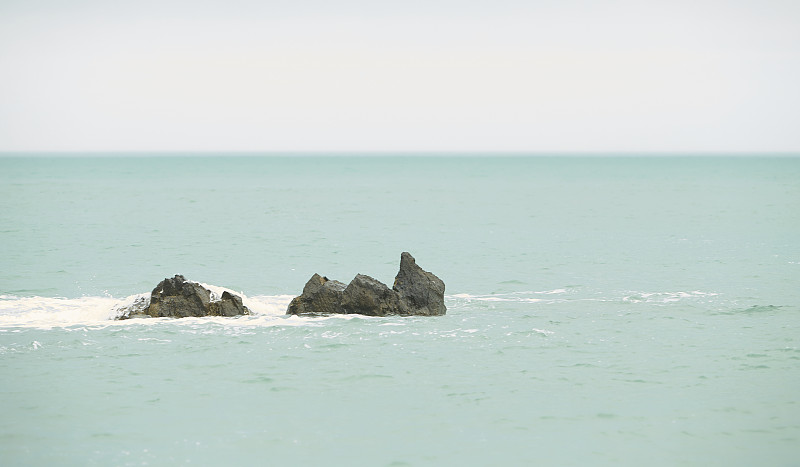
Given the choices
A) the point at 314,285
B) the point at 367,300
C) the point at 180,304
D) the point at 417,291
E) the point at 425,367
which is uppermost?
the point at 314,285

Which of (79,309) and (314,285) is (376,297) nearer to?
(314,285)

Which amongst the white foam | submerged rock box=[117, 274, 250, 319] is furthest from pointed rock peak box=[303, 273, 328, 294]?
submerged rock box=[117, 274, 250, 319]

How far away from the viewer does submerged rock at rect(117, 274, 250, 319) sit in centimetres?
2230

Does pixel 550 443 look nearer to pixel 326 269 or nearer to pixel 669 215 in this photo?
pixel 326 269

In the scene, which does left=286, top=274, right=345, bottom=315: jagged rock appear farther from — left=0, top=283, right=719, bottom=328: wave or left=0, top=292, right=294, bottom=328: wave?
left=0, top=292, right=294, bottom=328: wave

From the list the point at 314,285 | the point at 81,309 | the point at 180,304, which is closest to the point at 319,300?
the point at 314,285

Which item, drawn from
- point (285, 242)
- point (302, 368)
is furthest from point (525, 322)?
point (285, 242)

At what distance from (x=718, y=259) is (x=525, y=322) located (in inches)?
694

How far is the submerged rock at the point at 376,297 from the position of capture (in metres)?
22.5

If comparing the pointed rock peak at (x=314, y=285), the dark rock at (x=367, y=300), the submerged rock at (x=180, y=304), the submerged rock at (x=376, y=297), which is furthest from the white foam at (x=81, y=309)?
the dark rock at (x=367, y=300)

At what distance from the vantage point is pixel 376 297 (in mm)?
22547

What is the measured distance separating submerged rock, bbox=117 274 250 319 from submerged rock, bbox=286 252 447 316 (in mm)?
1622

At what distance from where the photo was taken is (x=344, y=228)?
54844 mm

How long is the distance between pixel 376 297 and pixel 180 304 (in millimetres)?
4494
